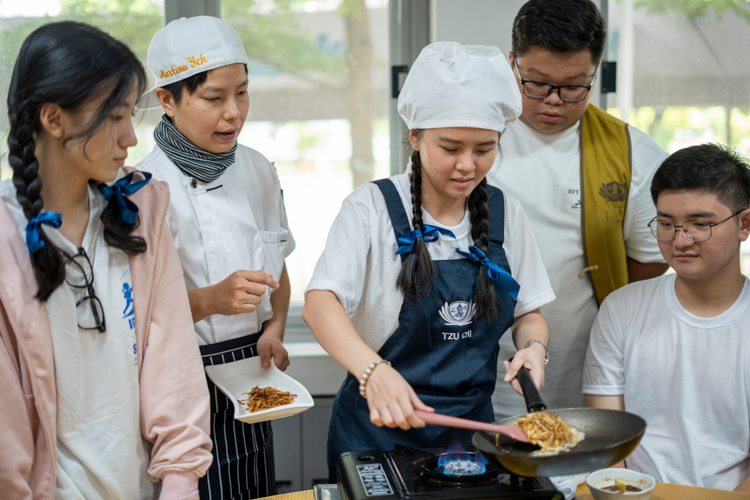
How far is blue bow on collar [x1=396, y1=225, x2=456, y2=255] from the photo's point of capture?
1396mm

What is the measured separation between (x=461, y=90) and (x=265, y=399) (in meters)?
0.83

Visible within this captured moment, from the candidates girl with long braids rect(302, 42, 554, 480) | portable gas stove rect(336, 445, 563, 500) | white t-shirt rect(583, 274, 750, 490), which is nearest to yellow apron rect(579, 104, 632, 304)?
white t-shirt rect(583, 274, 750, 490)

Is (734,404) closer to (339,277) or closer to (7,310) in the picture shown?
(339,277)

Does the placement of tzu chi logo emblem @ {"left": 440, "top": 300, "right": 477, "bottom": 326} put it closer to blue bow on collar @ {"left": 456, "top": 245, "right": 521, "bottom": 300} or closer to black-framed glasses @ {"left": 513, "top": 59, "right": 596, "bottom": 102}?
blue bow on collar @ {"left": 456, "top": 245, "right": 521, "bottom": 300}

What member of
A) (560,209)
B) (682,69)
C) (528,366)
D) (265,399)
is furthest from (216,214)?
(682,69)

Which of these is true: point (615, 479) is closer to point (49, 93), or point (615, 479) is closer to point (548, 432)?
point (548, 432)

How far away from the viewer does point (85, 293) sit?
1.19m

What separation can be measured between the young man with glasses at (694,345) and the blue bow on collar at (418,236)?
1.97ft

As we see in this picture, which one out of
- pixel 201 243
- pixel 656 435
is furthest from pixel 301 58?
pixel 656 435

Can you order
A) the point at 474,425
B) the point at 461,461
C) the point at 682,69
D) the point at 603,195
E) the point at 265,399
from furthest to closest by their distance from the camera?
the point at 682,69
the point at 603,195
the point at 265,399
the point at 461,461
the point at 474,425

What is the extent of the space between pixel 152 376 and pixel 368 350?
1.38 feet

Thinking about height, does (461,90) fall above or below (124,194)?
above

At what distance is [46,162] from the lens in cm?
117

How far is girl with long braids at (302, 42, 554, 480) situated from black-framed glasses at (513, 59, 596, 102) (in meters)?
0.36
